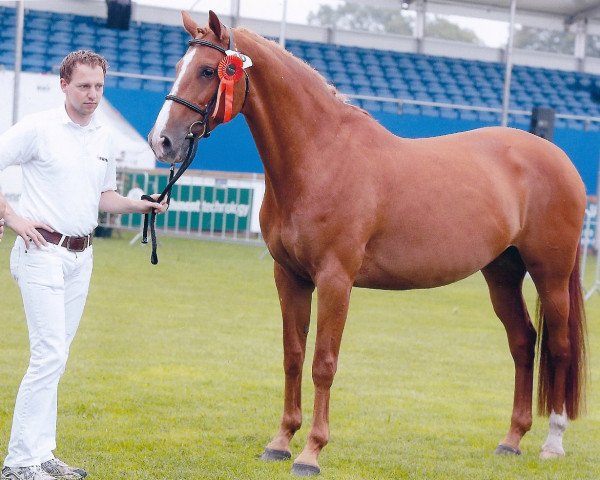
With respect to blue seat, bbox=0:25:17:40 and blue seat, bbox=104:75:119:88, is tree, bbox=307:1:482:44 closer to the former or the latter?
blue seat, bbox=0:25:17:40

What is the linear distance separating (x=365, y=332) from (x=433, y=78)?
667 inches

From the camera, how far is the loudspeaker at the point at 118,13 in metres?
20.5

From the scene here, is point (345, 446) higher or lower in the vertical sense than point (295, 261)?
lower

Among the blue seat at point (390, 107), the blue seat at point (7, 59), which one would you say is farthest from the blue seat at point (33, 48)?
the blue seat at point (390, 107)

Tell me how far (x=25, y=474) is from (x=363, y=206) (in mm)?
1935

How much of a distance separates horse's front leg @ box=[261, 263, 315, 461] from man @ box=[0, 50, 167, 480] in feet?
3.55

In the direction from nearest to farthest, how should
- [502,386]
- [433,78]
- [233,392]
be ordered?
[233,392] → [502,386] → [433,78]

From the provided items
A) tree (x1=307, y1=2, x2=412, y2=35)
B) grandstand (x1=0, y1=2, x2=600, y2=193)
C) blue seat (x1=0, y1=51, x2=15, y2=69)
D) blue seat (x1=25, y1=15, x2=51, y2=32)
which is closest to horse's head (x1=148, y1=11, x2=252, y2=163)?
grandstand (x1=0, y1=2, x2=600, y2=193)

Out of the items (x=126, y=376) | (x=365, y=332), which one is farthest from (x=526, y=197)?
(x=365, y=332)

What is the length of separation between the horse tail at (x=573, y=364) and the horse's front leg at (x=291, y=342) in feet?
5.03

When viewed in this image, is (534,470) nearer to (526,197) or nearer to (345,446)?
(345,446)

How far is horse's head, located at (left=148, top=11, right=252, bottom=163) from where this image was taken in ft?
13.0

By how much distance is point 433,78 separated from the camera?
24.5 meters

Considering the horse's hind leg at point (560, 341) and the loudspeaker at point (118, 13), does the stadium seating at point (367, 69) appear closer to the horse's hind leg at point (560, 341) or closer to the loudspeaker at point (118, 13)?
the loudspeaker at point (118, 13)
